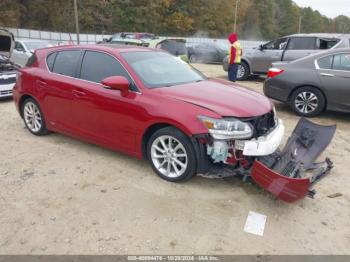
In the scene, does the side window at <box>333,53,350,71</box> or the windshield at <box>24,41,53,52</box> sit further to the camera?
the windshield at <box>24,41,53,52</box>

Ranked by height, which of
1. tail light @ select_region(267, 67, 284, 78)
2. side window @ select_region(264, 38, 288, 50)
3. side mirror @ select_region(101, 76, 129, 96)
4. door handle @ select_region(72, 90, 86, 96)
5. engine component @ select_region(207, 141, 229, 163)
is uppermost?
side window @ select_region(264, 38, 288, 50)

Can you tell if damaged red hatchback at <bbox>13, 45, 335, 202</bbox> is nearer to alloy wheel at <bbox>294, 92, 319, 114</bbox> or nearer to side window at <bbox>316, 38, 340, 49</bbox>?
alloy wheel at <bbox>294, 92, 319, 114</bbox>

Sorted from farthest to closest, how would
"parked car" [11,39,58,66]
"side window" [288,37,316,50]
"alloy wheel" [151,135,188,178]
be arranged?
"parked car" [11,39,58,66]
"side window" [288,37,316,50]
"alloy wheel" [151,135,188,178]

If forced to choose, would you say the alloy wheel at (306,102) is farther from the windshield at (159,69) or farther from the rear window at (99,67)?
the rear window at (99,67)

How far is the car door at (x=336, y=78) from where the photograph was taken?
6.83m

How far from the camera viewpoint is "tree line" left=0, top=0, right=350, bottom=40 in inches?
1779

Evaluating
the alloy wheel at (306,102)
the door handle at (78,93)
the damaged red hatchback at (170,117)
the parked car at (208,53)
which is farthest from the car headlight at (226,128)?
the parked car at (208,53)

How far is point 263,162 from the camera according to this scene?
4082 mm

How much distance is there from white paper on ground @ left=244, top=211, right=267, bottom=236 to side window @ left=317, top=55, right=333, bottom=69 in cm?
471

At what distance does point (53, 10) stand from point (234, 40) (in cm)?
4264

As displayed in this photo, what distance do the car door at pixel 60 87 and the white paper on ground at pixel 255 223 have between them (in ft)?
9.43

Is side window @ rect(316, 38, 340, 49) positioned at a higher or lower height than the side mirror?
higher

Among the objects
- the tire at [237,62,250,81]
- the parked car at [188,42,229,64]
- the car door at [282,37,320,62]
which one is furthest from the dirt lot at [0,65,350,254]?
the parked car at [188,42,229,64]

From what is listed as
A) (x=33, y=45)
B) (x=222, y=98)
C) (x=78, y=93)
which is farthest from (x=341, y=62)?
(x=33, y=45)
